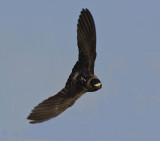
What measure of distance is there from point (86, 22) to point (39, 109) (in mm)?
3134

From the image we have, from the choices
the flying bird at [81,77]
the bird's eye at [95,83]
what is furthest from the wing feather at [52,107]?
the bird's eye at [95,83]

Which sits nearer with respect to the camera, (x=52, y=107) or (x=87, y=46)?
(x=52, y=107)

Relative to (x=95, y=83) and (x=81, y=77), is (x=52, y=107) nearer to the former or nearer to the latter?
(x=81, y=77)

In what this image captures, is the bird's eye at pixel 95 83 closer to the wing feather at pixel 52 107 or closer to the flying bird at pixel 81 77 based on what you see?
the flying bird at pixel 81 77

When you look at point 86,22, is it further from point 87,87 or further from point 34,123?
point 34,123

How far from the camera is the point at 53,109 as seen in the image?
15453 millimetres

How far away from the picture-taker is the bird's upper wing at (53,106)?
582 inches

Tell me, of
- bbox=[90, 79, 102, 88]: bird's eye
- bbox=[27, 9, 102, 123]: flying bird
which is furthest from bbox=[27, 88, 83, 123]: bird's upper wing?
bbox=[90, 79, 102, 88]: bird's eye

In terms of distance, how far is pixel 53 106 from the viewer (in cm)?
1549

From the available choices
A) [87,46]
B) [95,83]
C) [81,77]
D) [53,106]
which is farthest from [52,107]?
[87,46]

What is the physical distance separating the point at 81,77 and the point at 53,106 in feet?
4.30

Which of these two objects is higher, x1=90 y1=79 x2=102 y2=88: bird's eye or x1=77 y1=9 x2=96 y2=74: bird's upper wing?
x1=77 y1=9 x2=96 y2=74: bird's upper wing

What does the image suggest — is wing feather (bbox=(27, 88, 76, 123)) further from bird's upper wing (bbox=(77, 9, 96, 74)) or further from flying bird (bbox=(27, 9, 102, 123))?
bird's upper wing (bbox=(77, 9, 96, 74))

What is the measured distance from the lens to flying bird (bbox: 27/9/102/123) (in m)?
15.4
